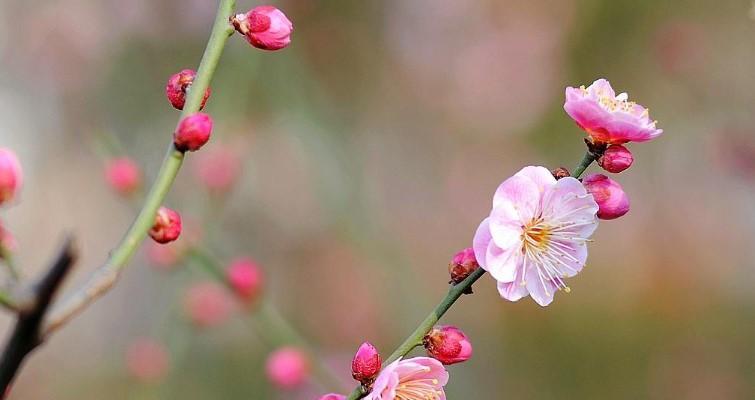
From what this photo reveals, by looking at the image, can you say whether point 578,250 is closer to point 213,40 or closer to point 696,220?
point 213,40

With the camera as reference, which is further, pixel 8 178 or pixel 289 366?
pixel 289 366

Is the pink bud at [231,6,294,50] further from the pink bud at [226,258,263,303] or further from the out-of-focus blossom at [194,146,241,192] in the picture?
the out-of-focus blossom at [194,146,241,192]

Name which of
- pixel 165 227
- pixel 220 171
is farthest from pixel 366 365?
pixel 220 171

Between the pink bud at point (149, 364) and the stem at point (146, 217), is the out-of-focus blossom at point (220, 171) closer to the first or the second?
the pink bud at point (149, 364)

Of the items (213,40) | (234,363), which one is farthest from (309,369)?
(234,363)

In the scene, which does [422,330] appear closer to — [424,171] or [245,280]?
[245,280]

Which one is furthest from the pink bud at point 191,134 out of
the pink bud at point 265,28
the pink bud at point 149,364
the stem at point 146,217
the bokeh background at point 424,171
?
the bokeh background at point 424,171

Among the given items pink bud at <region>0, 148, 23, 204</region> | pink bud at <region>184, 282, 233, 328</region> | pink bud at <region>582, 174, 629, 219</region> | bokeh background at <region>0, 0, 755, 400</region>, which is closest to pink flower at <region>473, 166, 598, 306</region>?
pink bud at <region>582, 174, 629, 219</region>
